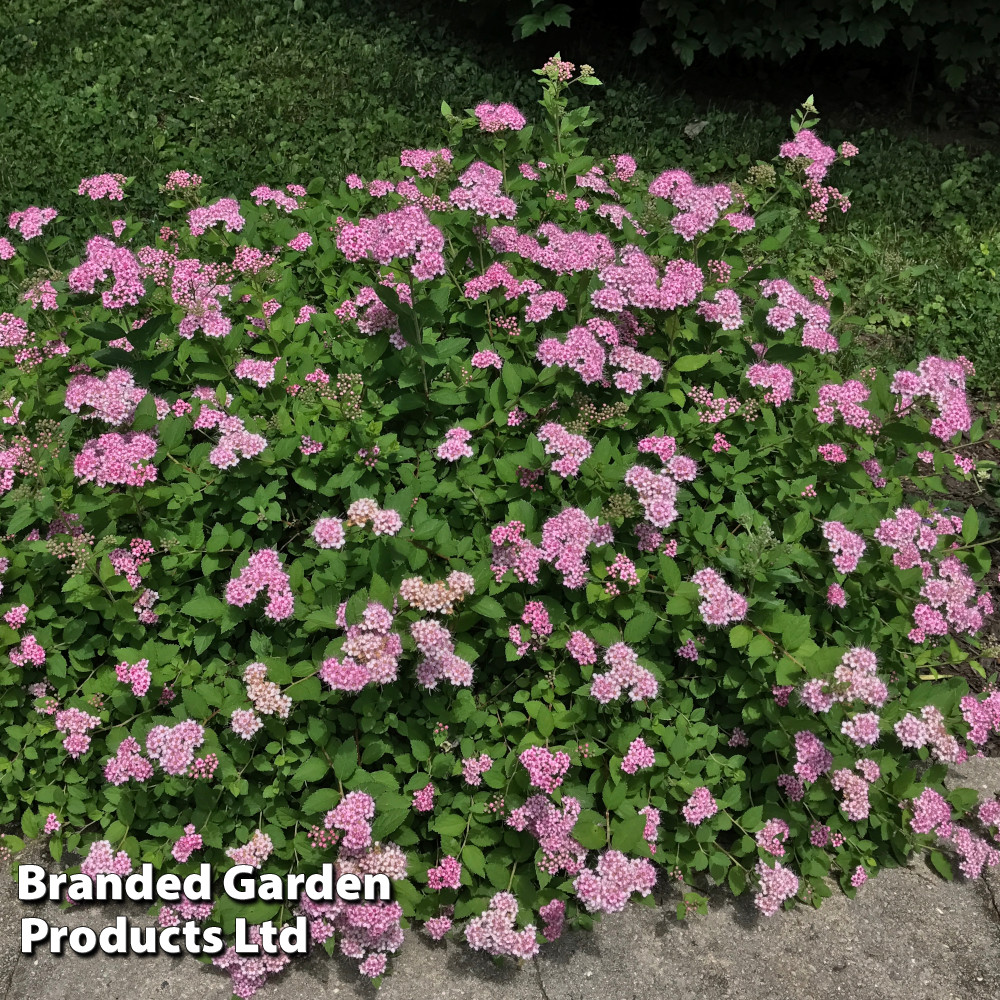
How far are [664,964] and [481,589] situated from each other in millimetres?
1161

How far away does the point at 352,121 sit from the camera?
5.61 meters

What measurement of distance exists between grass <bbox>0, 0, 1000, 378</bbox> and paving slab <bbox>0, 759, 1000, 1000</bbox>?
283 cm

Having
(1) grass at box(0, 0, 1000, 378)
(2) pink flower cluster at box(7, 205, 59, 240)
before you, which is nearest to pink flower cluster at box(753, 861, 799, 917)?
(1) grass at box(0, 0, 1000, 378)

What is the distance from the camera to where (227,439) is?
253cm

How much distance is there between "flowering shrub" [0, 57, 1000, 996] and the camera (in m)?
2.34

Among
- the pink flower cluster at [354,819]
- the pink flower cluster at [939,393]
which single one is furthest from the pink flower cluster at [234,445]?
the pink flower cluster at [939,393]

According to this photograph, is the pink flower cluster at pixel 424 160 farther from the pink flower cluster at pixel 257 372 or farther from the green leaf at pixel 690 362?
the green leaf at pixel 690 362

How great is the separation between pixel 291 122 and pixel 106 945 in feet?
16.0

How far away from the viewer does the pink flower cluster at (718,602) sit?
7.71 ft

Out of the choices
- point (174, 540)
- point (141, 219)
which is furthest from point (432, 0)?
point (174, 540)

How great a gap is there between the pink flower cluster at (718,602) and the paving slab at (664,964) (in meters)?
0.88

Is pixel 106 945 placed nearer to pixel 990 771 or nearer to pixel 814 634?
pixel 814 634

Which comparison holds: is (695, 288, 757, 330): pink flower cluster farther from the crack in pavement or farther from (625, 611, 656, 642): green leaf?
the crack in pavement

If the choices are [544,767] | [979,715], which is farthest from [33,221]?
[979,715]
